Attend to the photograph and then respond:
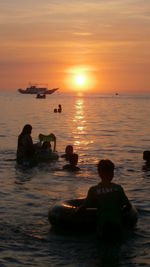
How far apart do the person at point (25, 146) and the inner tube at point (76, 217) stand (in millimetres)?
9249

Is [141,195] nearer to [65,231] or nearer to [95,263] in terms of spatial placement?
[65,231]

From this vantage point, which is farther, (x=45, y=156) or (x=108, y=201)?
(x=45, y=156)

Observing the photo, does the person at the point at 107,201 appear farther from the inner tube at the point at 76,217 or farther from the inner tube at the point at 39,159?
the inner tube at the point at 39,159

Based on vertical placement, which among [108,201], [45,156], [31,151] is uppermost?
[31,151]

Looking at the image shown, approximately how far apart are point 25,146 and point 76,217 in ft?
33.1

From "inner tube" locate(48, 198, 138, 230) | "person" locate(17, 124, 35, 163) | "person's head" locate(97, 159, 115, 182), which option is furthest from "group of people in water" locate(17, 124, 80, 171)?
"person's head" locate(97, 159, 115, 182)

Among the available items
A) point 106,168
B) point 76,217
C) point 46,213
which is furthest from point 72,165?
point 106,168

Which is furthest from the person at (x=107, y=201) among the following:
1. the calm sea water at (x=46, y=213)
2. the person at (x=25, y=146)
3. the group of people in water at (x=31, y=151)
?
the person at (x=25, y=146)

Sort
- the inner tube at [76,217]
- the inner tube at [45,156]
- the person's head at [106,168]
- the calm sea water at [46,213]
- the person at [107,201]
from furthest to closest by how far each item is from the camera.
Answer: the inner tube at [45,156]
the inner tube at [76,217]
the calm sea water at [46,213]
the person at [107,201]
the person's head at [106,168]

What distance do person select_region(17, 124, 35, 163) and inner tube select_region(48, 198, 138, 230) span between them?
9.25m

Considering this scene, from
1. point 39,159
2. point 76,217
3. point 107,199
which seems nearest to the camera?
point 107,199

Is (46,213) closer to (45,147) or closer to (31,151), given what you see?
(31,151)

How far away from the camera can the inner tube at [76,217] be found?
34.7ft

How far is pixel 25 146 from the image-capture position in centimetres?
2058
